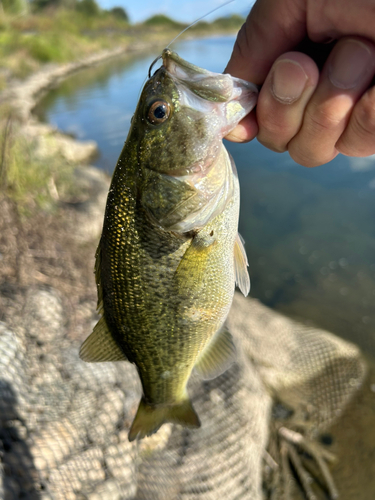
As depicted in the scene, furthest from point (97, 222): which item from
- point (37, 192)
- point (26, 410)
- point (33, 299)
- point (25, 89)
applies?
point (25, 89)

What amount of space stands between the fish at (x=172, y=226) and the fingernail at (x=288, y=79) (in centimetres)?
15

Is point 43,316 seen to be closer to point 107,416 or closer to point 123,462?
point 107,416

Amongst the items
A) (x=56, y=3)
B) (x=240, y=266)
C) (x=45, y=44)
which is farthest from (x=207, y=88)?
(x=56, y=3)

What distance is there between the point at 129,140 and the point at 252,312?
135 inches

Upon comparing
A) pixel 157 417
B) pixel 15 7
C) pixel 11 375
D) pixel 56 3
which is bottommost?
pixel 56 3

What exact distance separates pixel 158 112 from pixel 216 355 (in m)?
1.36

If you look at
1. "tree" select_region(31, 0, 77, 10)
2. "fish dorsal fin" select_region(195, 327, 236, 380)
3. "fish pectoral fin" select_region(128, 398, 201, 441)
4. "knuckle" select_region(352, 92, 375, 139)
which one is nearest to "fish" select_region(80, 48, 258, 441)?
"fish dorsal fin" select_region(195, 327, 236, 380)

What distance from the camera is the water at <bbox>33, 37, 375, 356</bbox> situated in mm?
5715

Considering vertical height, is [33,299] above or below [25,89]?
above

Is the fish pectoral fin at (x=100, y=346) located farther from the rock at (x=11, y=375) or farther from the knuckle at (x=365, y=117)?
the knuckle at (x=365, y=117)

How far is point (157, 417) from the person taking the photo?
6.57ft

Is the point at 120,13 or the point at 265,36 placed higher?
the point at 265,36

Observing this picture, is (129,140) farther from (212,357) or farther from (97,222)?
(97,222)

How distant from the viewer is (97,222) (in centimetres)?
576
